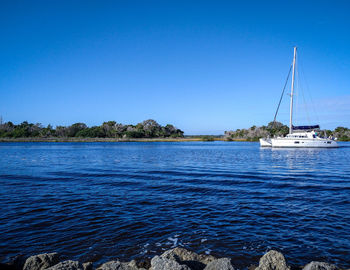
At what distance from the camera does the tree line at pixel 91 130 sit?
160m

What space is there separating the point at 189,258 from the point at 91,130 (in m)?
168

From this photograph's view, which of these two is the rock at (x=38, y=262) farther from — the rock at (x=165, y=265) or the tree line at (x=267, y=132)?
the tree line at (x=267, y=132)

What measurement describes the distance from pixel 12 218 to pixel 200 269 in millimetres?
8379

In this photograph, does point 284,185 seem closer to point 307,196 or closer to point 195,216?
point 307,196

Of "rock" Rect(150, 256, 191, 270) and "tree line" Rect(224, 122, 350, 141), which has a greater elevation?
"tree line" Rect(224, 122, 350, 141)

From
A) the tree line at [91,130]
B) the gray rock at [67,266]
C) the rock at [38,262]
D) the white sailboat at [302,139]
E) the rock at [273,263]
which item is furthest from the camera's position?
the tree line at [91,130]

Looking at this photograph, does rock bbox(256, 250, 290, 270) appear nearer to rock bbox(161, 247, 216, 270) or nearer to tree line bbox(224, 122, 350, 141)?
rock bbox(161, 247, 216, 270)

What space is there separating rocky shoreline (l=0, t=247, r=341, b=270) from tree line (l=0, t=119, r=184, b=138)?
158m

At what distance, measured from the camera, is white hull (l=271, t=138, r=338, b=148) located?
6272 centimetres

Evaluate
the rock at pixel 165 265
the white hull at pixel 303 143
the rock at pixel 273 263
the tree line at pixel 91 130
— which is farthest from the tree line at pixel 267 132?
the rock at pixel 165 265

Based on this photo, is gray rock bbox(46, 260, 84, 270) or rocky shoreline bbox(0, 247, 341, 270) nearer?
gray rock bbox(46, 260, 84, 270)

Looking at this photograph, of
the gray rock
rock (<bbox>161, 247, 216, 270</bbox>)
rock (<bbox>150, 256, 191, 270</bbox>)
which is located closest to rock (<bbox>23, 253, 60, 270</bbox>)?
the gray rock

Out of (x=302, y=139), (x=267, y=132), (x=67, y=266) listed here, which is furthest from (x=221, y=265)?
(x=267, y=132)

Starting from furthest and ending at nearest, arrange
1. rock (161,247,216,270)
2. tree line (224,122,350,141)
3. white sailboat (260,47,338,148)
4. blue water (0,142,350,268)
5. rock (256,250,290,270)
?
tree line (224,122,350,141), white sailboat (260,47,338,148), blue water (0,142,350,268), rock (161,247,216,270), rock (256,250,290,270)
